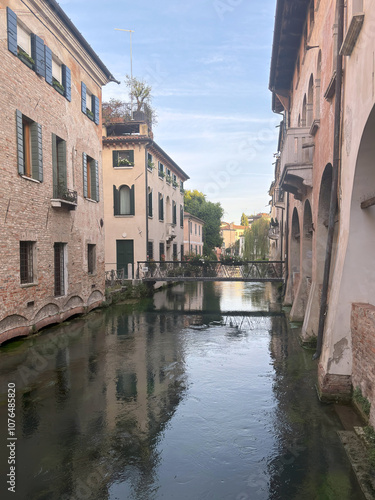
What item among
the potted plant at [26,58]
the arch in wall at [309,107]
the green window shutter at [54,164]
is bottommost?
the green window shutter at [54,164]

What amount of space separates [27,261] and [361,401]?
9.11 m

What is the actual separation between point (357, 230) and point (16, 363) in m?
7.24

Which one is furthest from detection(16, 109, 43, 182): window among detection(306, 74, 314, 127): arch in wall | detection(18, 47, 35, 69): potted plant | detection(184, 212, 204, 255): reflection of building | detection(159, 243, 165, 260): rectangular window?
detection(184, 212, 204, 255): reflection of building

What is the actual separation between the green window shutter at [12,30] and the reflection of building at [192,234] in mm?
27509

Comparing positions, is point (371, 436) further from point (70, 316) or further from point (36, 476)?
point (70, 316)

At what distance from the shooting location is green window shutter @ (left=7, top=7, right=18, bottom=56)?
32.0ft

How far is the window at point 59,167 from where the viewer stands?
1254 centimetres

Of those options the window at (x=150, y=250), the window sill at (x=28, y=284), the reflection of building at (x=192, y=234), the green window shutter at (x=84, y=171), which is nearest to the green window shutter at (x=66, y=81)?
the green window shutter at (x=84, y=171)

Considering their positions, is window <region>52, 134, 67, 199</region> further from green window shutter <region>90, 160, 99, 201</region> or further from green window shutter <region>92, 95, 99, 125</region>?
green window shutter <region>92, 95, 99, 125</region>

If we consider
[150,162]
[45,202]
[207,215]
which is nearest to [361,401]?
[45,202]

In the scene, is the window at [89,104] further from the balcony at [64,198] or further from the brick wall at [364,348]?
the brick wall at [364,348]

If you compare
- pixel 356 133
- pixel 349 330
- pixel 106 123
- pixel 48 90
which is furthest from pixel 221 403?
pixel 106 123

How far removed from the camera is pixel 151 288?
22.8 m

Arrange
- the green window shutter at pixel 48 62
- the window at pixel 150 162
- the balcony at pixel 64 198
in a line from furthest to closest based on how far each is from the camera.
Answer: the window at pixel 150 162 < the balcony at pixel 64 198 < the green window shutter at pixel 48 62
